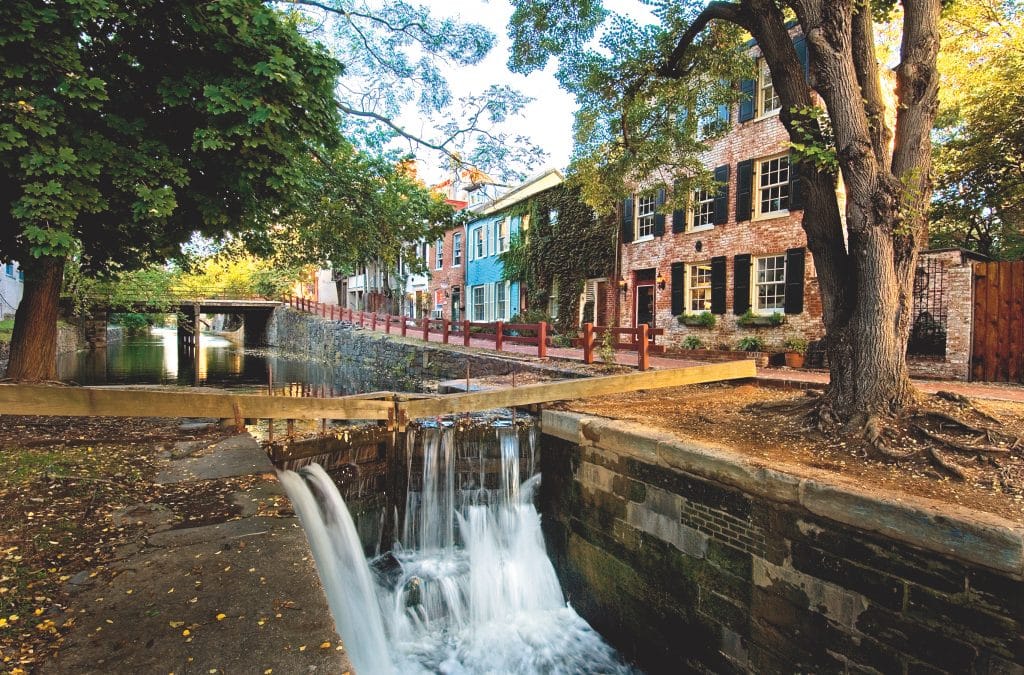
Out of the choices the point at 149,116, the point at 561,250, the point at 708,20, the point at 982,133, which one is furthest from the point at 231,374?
the point at 982,133

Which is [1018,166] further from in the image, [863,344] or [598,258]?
[863,344]

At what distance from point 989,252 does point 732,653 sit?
19.0 meters

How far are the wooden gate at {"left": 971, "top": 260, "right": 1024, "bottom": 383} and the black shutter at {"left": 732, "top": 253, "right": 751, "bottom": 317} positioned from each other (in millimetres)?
5396

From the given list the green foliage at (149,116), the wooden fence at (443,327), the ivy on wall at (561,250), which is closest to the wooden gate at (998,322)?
the wooden fence at (443,327)

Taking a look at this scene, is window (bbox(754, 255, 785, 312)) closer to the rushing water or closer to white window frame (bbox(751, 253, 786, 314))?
white window frame (bbox(751, 253, 786, 314))

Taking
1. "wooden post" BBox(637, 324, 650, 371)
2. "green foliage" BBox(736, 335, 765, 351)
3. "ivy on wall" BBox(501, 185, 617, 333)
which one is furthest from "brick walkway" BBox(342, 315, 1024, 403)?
"ivy on wall" BBox(501, 185, 617, 333)

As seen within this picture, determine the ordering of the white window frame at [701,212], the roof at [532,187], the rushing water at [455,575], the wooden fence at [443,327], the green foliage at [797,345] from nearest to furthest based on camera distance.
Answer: the rushing water at [455,575], the green foliage at [797,345], the wooden fence at [443,327], the white window frame at [701,212], the roof at [532,187]

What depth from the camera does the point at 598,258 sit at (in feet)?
64.5

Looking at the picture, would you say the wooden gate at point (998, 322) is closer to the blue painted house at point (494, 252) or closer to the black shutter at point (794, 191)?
the black shutter at point (794, 191)

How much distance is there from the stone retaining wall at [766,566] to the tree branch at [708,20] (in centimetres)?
508

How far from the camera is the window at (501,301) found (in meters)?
25.6

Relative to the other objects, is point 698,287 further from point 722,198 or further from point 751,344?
point 751,344

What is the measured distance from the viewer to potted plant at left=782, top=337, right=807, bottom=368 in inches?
501

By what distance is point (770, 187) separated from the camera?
1448 centimetres
